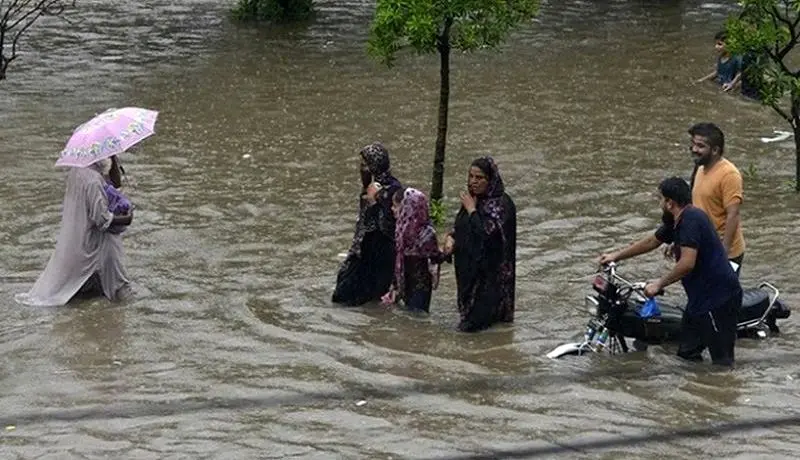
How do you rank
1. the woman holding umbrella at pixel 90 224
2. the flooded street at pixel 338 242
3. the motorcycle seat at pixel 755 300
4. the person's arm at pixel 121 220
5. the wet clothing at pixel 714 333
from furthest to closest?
the person's arm at pixel 121 220
the woman holding umbrella at pixel 90 224
the motorcycle seat at pixel 755 300
the wet clothing at pixel 714 333
the flooded street at pixel 338 242

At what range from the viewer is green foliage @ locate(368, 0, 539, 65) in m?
12.7

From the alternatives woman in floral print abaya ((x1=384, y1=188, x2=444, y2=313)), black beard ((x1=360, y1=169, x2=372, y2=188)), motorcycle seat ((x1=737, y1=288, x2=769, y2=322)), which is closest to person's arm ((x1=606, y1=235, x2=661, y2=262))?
motorcycle seat ((x1=737, y1=288, x2=769, y2=322))

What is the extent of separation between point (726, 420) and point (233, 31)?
16693 mm

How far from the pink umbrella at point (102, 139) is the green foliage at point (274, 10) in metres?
13.5

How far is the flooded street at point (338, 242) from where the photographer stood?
27.7ft

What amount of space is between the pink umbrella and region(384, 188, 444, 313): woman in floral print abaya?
1.95 metres

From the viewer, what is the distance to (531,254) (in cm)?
1239

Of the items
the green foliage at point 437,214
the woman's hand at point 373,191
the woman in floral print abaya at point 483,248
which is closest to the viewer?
the woman in floral print abaya at point 483,248

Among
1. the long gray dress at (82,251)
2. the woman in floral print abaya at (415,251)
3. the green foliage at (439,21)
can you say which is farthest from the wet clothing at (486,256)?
the green foliage at (439,21)

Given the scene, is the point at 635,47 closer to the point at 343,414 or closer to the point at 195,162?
the point at 195,162

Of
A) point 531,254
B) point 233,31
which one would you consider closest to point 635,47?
point 233,31

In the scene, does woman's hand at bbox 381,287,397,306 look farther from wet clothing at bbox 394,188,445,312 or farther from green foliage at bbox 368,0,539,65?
green foliage at bbox 368,0,539,65

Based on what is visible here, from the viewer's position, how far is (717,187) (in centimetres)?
989

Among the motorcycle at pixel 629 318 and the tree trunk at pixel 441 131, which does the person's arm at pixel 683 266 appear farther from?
the tree trunk at pixel 441 131
